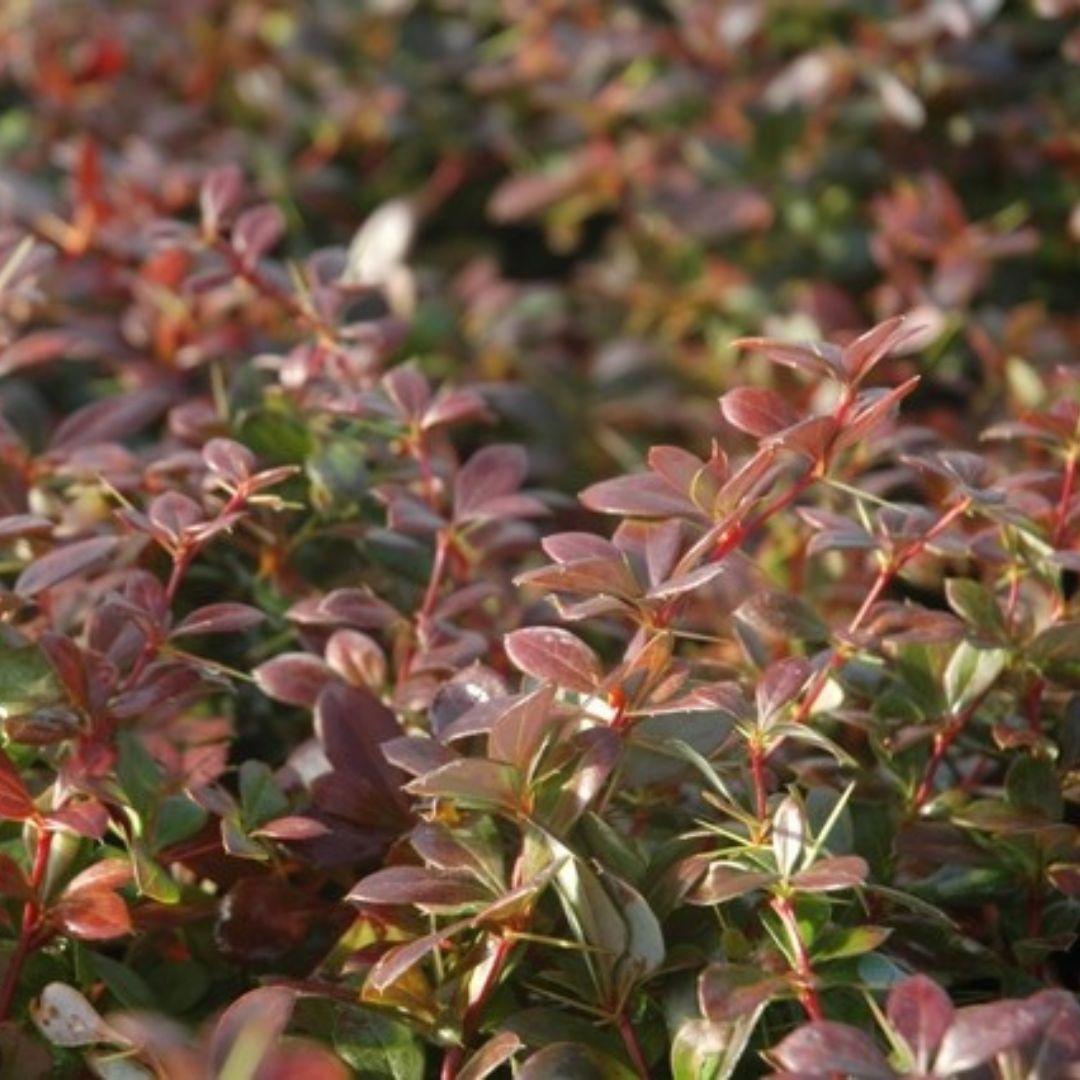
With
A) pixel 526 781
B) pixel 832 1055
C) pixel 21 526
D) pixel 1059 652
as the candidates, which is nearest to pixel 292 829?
pixel 526 781

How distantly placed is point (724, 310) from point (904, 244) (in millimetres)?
325

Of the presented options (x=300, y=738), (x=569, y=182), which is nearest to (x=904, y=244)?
(x=569, y=182)

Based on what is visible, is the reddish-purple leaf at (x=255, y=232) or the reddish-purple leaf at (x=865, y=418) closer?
the reddish-purple leaf at (x=865, y=418)

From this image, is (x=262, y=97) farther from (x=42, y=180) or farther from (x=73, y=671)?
(x=73, y=671)

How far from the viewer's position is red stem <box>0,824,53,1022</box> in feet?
4.04

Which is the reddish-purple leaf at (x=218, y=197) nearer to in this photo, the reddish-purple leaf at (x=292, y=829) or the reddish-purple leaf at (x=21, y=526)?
the reddish-purple leaf at (x=21, y=526)

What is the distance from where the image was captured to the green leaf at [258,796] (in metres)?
1.31

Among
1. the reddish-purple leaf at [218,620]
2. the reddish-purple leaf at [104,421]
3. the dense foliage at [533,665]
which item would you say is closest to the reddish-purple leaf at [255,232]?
the dense foliage at [533,665]

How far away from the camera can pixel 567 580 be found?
1232 millimetres

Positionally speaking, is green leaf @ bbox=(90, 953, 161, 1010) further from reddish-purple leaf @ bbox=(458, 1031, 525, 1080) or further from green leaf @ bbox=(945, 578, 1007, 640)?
green leaf @ bbox=(945, 578, 1007, 640)

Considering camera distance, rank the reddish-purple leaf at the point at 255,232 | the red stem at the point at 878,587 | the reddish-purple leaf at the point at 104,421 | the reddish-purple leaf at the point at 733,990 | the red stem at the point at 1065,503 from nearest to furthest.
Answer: the reddish-purple leaf at the point at 733,990 → the red stem at the point at 878,587 → the red stem at the point at 1065,503 → the reddish-purple leaf at the point at 104,421 → the reddish-purple leaf at the point at 255,232

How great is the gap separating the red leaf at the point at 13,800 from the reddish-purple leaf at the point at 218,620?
6.2 inches

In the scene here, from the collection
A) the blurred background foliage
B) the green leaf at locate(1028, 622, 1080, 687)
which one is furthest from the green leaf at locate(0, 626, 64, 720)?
the blurred background foliage

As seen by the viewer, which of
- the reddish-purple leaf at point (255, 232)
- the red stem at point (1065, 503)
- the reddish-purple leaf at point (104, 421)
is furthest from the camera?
the reddish-purple leaf at point (255, 232)
